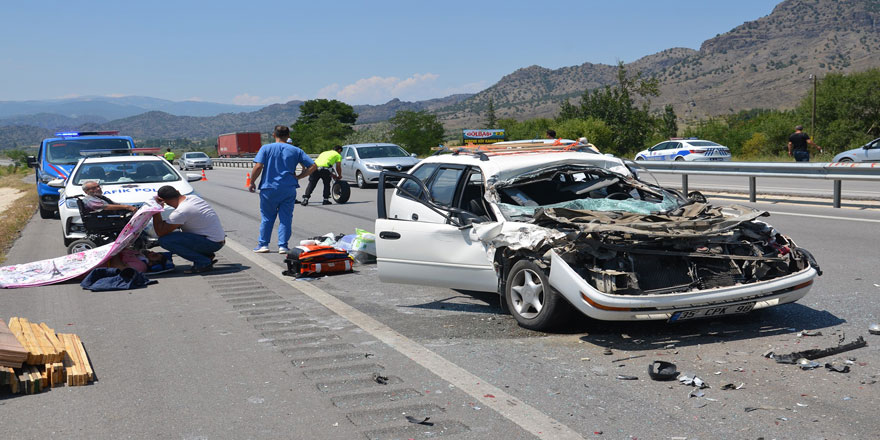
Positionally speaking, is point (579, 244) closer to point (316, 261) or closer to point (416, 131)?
point (316, 261)

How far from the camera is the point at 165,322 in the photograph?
23.0 feet

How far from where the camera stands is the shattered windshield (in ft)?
22.4

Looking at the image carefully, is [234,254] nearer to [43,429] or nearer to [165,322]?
[165,322]

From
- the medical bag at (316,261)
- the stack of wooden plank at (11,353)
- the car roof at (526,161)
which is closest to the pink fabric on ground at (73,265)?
the medical bag at (316,261)

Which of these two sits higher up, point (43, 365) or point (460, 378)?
point (43, 365)

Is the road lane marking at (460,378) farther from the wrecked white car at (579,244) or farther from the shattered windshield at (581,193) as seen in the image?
the shattered windshield at (581,193)

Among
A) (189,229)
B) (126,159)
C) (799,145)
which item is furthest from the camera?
(799,145)

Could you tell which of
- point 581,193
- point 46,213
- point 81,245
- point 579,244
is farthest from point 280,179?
point 46,213

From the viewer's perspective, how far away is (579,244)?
18.6 ft

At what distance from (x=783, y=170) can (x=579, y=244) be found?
13.2 meters

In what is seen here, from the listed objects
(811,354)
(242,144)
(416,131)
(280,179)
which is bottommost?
(811,354)

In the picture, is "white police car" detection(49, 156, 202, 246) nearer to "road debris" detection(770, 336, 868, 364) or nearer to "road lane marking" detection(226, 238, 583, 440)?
"road lane marking" detection(226, 238, 583, 440)

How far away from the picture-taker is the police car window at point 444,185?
289 inches

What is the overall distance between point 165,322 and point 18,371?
194cm
